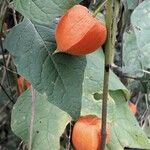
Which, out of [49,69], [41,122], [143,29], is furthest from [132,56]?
[41,122]

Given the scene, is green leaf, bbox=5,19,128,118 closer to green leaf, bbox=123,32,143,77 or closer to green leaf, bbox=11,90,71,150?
green leaf, bbox=123,32,143,77

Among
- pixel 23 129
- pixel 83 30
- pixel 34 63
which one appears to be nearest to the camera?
pixel 83 30

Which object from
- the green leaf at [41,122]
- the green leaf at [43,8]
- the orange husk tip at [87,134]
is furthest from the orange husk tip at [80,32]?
the green leaf at [41,122]

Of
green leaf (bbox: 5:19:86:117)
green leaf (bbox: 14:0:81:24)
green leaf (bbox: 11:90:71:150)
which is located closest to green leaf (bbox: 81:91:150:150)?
green leaf (bbox: 11:90:71:150)

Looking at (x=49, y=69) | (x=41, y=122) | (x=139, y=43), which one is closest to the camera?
(x=139, y=43)

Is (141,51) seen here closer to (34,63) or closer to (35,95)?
(34,63)

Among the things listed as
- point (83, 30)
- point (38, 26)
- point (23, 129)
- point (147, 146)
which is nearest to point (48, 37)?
point (38, 26)

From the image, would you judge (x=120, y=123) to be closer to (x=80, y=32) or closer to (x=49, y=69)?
(x=49, y=69)
